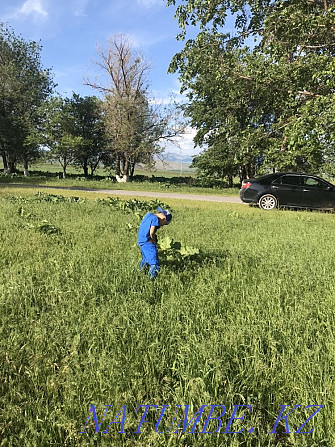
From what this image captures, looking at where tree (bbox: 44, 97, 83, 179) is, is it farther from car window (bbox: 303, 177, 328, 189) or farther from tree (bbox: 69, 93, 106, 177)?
car window (bbox: 303, 177, 328, 189)

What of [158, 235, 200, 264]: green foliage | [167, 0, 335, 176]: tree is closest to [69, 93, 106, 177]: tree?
[167, 0, 335, 176]: tree

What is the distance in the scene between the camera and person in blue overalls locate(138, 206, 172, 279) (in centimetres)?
375

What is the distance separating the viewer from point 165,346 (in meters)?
2.33

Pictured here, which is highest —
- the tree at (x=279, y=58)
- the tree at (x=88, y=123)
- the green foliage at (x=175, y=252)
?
the tree at (x=88, y=123)

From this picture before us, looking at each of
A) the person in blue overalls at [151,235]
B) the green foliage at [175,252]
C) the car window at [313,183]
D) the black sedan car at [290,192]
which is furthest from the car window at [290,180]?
the person in blue overalls at [151,235]

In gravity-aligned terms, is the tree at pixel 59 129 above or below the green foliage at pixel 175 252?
above

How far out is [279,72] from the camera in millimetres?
9414

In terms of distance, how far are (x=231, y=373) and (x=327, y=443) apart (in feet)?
2.13

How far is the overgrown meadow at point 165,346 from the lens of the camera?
1.64 m

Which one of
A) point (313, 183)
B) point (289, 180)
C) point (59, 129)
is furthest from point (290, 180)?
point (59, 129)

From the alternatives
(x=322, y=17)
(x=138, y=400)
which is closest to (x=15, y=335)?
(x=138, y=400)

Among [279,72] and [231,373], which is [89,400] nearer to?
[231,373]

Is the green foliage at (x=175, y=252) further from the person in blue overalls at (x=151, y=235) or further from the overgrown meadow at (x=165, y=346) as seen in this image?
the person in blue overalls at (x=151, y=235)

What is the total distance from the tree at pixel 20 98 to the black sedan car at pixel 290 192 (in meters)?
24.1
